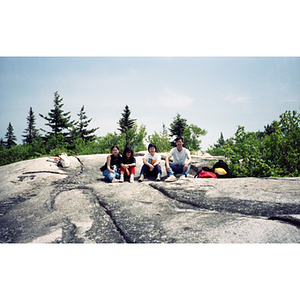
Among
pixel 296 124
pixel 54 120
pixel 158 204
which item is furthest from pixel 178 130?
pixel 158 204

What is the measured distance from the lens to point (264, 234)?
262cm

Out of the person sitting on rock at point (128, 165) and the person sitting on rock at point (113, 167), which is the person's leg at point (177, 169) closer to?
the person sitting on rock at point (128, 165)

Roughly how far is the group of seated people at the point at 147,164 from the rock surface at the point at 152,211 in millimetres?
709

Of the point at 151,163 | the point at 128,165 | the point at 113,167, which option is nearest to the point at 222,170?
the point at 151,163

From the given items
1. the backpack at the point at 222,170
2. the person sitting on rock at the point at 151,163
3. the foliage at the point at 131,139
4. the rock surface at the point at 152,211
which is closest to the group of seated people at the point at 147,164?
the person sitting on rock at the point at 151,163

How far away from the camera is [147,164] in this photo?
5.78m

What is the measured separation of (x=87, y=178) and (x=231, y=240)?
4.54 metres

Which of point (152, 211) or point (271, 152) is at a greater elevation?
point (271, 152)

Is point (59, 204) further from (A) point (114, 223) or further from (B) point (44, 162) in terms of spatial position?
(B) point (44, 162)

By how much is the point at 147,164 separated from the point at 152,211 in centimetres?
230

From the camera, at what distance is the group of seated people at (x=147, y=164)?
566 centimetres

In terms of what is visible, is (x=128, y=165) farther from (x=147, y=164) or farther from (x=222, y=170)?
(x=222, y=170)

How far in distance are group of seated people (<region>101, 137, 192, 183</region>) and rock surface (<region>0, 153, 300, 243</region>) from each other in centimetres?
71

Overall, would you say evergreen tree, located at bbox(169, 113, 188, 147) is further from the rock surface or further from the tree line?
the rock surface
